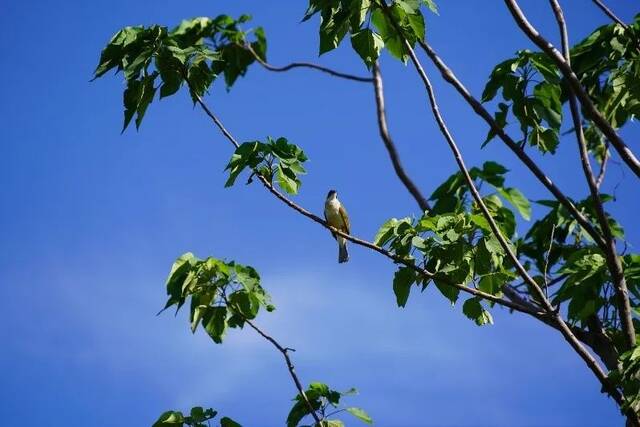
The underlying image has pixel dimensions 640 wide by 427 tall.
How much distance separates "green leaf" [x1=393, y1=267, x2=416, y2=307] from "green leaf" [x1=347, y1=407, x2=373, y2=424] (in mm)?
776

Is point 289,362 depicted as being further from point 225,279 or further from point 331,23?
point 331,23

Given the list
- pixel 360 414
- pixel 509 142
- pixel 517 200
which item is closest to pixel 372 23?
pixel 509 142

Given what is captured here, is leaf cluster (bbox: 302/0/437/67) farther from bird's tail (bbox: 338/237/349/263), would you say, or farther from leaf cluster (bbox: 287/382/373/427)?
bird's tail (bbox: 338/237/349/263)

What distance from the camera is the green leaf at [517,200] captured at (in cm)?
718

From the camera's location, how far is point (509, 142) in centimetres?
439

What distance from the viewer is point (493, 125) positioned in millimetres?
4363

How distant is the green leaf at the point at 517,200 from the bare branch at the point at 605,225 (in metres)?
2.53

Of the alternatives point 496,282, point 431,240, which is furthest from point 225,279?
point 496,282

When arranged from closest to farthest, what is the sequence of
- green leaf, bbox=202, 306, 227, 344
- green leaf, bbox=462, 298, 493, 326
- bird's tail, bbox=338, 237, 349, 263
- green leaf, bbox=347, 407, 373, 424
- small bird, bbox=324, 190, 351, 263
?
green leaf, bbox=462, 298, 493, 326 → green leaf, bbox=347, 407, 373, 424 → green leaf, bbox=202, 306, 227, 344 → small bird, bbox=324, 190, 351, 263 → bird's tail, bbox=338, 237, 349, 263

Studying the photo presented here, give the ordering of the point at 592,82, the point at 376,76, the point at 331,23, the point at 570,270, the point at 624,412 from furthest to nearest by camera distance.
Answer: the point at 376,76 < the point at 592,82 < the point at 570,270 < the point at 624,412 < the point at 331,23

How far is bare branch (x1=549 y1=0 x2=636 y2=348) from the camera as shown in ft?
14.6

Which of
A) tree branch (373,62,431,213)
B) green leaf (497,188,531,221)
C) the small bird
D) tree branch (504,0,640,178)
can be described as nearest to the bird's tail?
the small bird

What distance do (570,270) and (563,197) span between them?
89cm

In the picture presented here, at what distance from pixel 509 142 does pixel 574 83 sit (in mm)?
440
